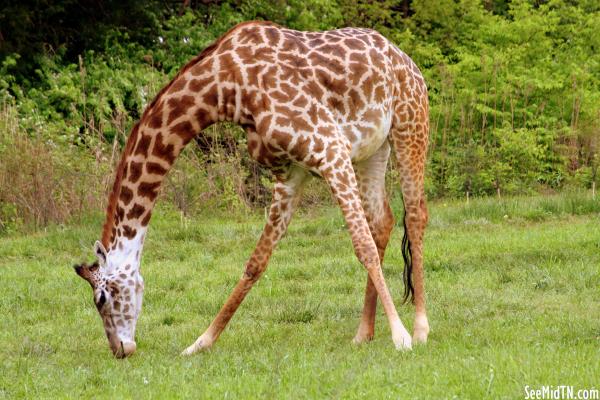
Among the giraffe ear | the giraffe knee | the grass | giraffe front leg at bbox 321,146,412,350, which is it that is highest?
giraffe front leg at bbox 321,146,412,350

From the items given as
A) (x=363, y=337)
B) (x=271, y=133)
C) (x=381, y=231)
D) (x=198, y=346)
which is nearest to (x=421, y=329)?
(x=363, y=337)

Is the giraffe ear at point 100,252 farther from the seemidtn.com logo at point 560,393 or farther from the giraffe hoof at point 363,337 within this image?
the seemidtn.com logo at point 560,393

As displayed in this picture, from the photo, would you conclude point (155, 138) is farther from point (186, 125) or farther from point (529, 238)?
point (529, 238)

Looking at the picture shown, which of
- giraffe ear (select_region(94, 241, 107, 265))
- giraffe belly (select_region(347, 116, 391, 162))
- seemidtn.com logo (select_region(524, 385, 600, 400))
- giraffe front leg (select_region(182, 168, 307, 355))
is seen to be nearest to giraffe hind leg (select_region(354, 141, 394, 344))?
giraffe belly (select_region(347, 116, 391, 162))

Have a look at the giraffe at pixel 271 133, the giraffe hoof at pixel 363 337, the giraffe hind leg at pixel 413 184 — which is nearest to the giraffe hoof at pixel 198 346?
the giraffe at pixel 271 133

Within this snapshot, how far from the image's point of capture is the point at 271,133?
6.61 metres

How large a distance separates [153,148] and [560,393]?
3194 mm

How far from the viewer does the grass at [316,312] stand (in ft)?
18.4

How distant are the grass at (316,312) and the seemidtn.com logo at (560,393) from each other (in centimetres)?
8

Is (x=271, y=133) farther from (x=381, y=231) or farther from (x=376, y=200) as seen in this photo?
(x=381, y=231)

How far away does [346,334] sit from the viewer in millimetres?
7449

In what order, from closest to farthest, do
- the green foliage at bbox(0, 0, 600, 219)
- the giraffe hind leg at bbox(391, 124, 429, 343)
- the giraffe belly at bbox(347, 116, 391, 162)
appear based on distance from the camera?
the giraffe belly at bbox(347, 116, 391, 162) < the giraffe hind leg at bbox(391, 124, 429, 343) < the green foliage at bbox(0, 0, 600, 219)

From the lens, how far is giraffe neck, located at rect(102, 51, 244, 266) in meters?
6.78

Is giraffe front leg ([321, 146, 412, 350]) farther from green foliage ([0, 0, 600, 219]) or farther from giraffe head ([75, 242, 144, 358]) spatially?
green foliage ([0, 0, 600, 219])
